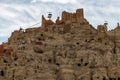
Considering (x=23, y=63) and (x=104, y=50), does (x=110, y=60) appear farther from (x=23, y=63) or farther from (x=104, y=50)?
(x=23, y=63)

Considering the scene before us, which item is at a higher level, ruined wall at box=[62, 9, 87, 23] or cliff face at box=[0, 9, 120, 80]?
ruined wall at box=[62, 9, 87, 23]

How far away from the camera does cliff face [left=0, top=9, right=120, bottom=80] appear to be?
84125 mm

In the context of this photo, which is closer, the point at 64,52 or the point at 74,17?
the point at 64,52

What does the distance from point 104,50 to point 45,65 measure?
13350 mm

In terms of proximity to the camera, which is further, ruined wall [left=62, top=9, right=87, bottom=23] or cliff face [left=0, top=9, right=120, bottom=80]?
ruined wall [left=62, top=9, right=87, bottom=23]

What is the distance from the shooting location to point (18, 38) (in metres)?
104

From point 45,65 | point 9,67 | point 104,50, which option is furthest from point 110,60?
point 9,67

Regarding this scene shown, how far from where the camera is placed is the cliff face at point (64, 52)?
84125 mm

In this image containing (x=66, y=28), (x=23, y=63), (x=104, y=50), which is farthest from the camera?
(x=66, y=28)

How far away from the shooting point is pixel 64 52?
3568 inches

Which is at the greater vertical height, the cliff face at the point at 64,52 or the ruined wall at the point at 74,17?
the ruined wall at the point at 74,17

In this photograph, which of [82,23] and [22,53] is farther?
[82,23]

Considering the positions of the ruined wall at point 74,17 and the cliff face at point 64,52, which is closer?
the cliff face at point 64,52

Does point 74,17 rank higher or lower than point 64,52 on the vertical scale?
higher
